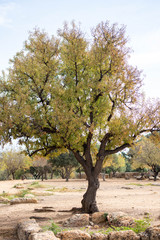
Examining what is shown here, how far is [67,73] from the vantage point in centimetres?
1277

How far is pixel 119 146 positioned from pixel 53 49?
234 inches

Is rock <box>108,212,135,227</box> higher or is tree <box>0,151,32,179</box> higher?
tree <box>0,151,32,179</box>

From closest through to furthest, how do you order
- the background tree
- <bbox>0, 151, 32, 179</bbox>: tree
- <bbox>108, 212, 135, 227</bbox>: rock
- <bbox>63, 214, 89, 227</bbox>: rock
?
<bbox>108, 212, 135, 227</bbox>: rock < <bbox>63, 214, 89, 227</bbox>: rock < the background tree < <bbox>0, 151, 32, 179</bbox>: tree

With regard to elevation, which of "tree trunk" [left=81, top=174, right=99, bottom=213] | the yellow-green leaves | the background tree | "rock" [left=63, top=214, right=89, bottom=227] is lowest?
"rock" [left=63, top=214, right=89, bottom=227]

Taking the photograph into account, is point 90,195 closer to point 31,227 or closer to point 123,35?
point 31,227

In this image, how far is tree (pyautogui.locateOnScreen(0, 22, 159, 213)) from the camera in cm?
1170

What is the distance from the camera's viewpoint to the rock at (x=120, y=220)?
8555 millimetres

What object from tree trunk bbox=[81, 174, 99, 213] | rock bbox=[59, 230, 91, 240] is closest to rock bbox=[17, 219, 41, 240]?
rock bbox=[59, 230, 91, 240]

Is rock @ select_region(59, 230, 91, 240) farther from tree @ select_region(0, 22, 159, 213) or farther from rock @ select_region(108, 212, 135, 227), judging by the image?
tree @ select_region(0, 22, 159, 213)

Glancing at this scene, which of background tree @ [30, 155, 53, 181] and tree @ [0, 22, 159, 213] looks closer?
tree @ [0, 22, 159, 213]

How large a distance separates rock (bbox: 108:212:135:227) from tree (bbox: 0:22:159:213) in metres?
2.93

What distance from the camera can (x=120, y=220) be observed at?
8.87 meters

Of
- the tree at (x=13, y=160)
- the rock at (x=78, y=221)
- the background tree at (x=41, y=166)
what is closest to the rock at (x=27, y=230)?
the rock at (x=78, y=221)

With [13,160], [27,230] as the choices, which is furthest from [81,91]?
[13,160]
